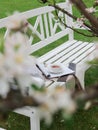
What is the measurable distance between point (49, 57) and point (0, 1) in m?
6.56

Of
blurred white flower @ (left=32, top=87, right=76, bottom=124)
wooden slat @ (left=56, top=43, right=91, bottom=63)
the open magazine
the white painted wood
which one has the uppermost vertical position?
blurred white flower @ (left=32, top=87, right=76, bottom=124)

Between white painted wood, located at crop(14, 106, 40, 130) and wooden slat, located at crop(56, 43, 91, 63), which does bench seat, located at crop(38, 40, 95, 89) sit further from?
white painted wood, located at crop(14, 106, 40, 130)

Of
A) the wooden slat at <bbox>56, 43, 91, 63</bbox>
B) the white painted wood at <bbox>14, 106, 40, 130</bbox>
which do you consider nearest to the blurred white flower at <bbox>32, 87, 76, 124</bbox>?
the white painted wood at <bbox>14, 106, 40, 130</bbox>

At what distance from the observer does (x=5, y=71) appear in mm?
621

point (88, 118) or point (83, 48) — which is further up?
point (83, 48)

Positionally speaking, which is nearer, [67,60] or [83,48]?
[67,60]

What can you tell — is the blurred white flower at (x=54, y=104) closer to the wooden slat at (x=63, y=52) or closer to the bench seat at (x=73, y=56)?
the bench seat at (x=73, y=56)

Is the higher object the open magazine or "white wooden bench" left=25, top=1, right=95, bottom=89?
the open magazine

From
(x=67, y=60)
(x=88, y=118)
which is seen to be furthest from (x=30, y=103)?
(x=67, y=60)

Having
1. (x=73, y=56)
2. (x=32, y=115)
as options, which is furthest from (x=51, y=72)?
(x=73, y=56)

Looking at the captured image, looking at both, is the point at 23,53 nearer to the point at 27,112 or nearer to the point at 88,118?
the point at 27,112

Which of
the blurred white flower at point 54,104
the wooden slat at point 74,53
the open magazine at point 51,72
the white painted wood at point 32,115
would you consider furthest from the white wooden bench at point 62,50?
the blurred white flower at point 54,104

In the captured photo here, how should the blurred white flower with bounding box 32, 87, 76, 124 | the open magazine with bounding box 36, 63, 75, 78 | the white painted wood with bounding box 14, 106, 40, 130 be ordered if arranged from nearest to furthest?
the blurred white flower with bounding box 32, 87, 76, 124 → the white painted wood with bounding box 14, 106, 40, 130 → the open magazine with bounding box 36, 63, 75, 78

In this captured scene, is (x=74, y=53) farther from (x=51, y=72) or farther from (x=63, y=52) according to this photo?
(x=51, y=72)
